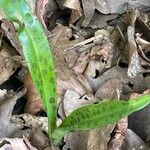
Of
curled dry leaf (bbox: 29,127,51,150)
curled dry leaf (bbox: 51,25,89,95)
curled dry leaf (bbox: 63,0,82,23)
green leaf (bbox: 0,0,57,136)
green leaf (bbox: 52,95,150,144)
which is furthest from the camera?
curled dry leaf (bbox: 63,0,82,23)

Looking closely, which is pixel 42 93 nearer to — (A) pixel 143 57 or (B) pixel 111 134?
(B) pixel 111 134

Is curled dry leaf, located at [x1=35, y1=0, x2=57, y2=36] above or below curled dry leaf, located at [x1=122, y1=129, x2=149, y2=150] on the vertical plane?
above

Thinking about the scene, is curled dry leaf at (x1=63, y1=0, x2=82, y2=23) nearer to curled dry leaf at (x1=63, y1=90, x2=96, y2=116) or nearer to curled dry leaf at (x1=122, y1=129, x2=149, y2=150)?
curled dry leaf at (x1=63, y1=90, x2=96, y2=116)

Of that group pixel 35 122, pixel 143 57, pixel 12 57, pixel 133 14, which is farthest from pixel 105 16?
pixel 35 122

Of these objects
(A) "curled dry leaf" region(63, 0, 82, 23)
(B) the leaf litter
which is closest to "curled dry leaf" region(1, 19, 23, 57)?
(B) the leaf litter

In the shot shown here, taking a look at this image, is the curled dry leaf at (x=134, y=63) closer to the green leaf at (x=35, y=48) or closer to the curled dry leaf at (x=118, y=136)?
the curled dry leaf at (x=118, y=136)

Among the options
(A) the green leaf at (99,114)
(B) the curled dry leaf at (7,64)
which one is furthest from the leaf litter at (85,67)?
(A) the green leaf at (99,114)

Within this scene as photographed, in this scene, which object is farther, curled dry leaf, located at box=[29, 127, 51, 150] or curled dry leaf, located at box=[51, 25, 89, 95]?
curled dry leaf, located at box=[51, 25, 89, 95]

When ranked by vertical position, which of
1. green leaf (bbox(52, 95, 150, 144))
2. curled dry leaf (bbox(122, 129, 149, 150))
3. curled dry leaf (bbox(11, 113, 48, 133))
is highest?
green leaf (bbox(52, 95, 150, 144))
